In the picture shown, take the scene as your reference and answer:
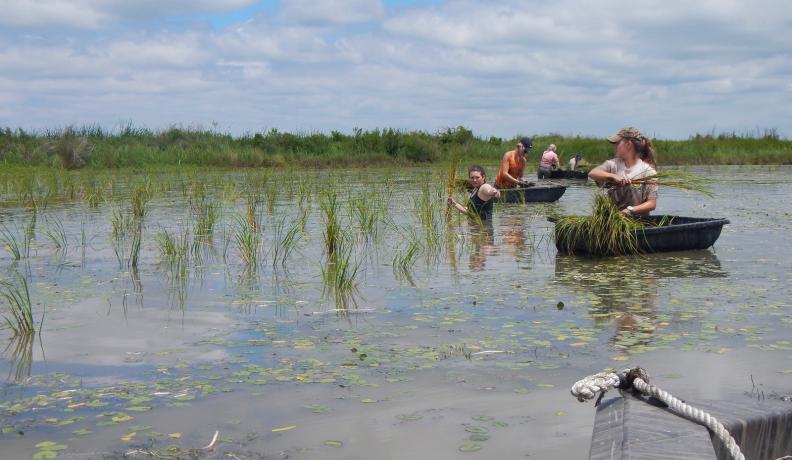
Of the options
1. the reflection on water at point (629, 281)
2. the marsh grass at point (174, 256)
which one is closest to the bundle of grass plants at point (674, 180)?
the reflection on water at point (629, 281)

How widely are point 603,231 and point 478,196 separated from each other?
11.0 ft

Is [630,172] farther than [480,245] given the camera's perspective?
No

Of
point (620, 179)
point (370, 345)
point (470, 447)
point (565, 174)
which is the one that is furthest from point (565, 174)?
point (470, 447)

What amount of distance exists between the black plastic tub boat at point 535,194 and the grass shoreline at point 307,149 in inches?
512

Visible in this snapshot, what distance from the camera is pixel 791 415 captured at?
3131 millimetres

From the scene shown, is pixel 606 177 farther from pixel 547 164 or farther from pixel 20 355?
pixel 547 164

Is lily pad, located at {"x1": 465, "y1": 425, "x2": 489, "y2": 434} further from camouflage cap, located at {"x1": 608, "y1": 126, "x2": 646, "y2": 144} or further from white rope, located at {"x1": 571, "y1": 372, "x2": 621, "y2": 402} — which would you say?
camouflage cap, located at {"x1": 608, "y1": 126, "x2": 646, "y2": 144}

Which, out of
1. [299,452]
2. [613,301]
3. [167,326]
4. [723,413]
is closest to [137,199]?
[167,326]

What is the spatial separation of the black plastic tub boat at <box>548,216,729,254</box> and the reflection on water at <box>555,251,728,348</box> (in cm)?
9

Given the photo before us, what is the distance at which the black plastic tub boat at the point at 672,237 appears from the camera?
9555mm

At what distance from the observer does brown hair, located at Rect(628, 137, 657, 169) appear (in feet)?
32.0

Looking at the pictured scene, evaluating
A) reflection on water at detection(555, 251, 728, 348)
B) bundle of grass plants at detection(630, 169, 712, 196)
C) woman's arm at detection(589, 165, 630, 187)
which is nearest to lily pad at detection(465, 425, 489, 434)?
reflection on water at detection(555, 251, 728, 348)

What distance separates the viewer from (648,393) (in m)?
3.11

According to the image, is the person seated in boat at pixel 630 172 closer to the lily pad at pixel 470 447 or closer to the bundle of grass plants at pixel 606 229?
the bundle of grass plants at pixel 606 229
